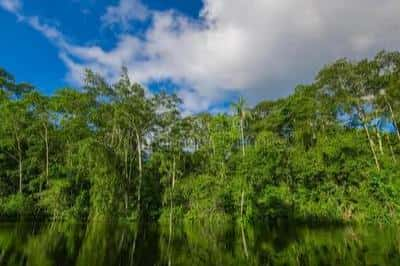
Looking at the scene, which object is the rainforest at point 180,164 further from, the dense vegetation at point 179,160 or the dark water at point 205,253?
the dark water at point 205,253

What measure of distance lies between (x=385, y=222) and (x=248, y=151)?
11656mm

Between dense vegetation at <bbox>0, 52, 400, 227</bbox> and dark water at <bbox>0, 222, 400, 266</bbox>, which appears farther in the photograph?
dense vegetation at <bbox>0, 52, 400, 227</bbox>

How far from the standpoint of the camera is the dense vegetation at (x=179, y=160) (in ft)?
94.4

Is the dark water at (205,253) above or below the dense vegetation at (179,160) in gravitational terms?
below

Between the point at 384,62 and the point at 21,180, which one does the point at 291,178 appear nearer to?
the point at 384,62

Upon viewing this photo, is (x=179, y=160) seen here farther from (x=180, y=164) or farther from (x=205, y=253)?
(x=205, y=253)

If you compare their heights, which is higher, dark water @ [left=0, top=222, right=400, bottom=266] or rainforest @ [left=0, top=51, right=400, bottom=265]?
rainforest @ [left=0, top=51, right=400, bottom=265]

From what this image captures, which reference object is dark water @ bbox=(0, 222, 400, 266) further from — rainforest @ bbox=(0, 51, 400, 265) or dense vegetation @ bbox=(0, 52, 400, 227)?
dense vegetation @ bbox=(0, 52, 400, 227)

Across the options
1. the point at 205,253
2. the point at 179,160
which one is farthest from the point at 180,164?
the point at 205,253

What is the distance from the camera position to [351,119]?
32344mm

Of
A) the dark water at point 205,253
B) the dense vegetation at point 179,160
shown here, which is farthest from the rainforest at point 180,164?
the dark water at point 205,253

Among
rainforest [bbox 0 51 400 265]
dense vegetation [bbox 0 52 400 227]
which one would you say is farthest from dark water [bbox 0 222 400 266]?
dense vegetation [bbox 0 52 400 227]

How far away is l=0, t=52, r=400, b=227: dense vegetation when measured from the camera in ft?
94.4

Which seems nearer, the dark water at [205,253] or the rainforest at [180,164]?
the dark water at [205,253]
